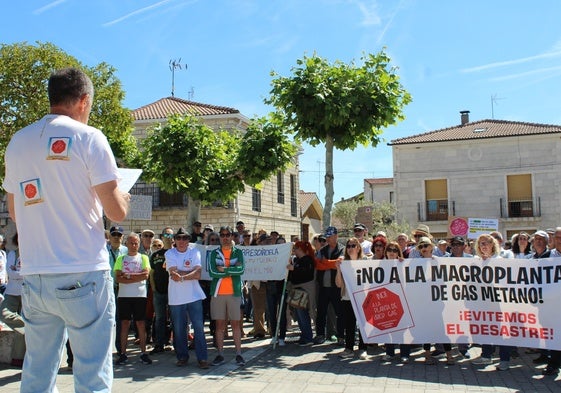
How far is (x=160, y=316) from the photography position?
377 inches

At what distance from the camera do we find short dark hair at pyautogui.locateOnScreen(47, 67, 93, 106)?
286cm

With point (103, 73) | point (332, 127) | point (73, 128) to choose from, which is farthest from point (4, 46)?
point (73, 128)

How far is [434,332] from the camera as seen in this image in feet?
28.0

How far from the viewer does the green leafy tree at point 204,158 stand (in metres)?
17.1

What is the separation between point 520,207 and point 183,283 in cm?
3532

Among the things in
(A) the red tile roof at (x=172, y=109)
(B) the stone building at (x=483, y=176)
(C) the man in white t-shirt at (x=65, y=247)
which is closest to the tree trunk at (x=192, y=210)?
(A) the red tile roof at (x=172, y=109)

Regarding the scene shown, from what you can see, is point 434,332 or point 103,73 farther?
point 103,73

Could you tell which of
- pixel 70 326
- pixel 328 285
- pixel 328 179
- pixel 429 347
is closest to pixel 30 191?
pixel 70 326

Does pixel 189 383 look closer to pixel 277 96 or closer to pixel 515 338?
pixel 515 338

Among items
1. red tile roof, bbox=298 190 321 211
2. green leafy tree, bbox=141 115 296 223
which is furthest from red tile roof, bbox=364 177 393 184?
green leafy tree, bbox=141 115 296 223

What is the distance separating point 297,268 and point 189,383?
3.87 m

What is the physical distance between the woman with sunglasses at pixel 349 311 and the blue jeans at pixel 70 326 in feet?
22.2

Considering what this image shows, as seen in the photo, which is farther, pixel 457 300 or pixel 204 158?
pixel 204 158

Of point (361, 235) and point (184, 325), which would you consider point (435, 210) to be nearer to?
point (361, 235)
